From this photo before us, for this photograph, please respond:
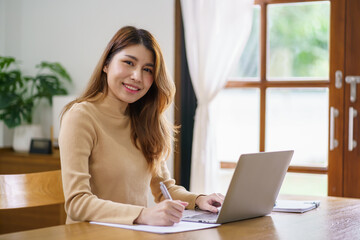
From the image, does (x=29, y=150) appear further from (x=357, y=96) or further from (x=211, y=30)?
(x=357, y=96)

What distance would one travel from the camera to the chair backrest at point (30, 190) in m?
1.91

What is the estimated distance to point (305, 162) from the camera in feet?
12.7

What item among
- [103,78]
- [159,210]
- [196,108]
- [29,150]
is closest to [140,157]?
[103,78]

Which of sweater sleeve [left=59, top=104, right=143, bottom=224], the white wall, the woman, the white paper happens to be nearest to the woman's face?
the woman

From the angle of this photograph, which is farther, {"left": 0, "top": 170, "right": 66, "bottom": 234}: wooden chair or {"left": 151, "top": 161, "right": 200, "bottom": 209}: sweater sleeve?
{"left": 151, "top": 161, "right": 200, "bottom": 209}: sweater sleeve

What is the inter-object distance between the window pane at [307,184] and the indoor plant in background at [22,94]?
191cm

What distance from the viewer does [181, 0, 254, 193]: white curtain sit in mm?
3869

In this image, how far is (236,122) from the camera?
4.06 metres

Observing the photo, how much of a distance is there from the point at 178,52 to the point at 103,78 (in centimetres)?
199

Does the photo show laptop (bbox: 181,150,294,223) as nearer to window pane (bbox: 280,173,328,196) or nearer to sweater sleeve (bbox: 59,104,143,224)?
sweater sleeve (bbox: 59,104,143,224)

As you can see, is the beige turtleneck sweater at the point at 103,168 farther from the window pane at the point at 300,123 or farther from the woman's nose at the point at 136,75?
the window pane at the point at 300,123

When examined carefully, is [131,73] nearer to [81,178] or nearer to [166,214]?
[81,178]

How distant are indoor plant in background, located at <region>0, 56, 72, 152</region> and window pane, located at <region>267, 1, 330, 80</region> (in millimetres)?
1660

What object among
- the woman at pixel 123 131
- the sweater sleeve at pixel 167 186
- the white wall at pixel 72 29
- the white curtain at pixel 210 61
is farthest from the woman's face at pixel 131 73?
the white wall at pixel 72 29
